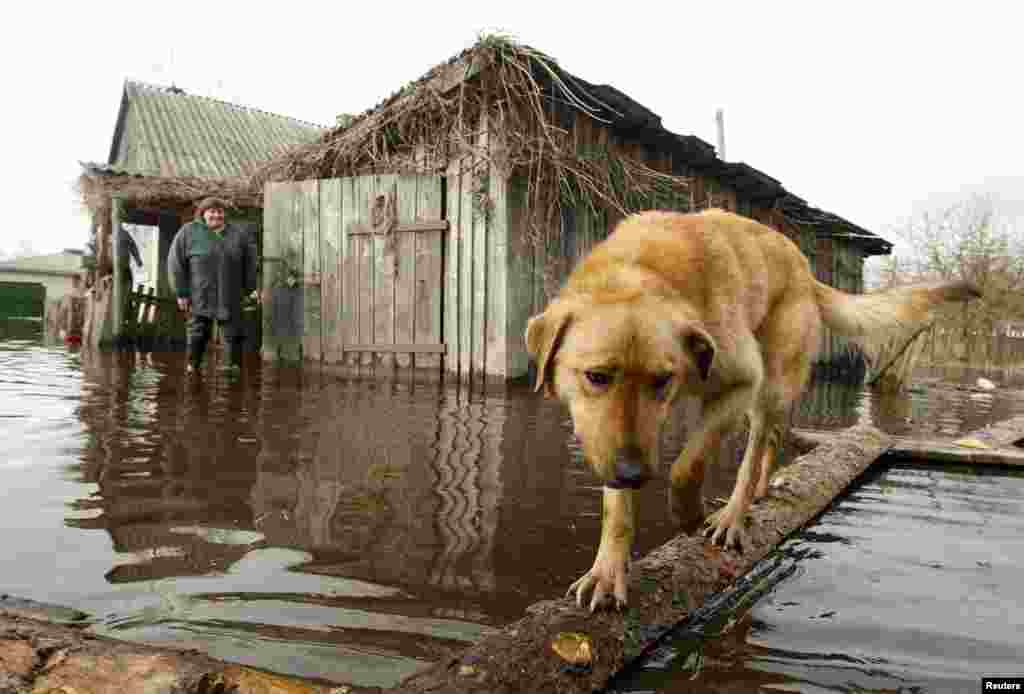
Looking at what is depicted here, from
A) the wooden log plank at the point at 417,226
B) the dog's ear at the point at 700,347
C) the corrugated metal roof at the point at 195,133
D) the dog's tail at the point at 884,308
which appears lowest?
the dog's ear at the point at 700,347

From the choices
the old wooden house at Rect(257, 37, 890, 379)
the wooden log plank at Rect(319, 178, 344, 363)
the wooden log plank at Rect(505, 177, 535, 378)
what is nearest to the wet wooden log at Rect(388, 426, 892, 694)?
the wooden log plank at Rect(505, 177, 535, 378)

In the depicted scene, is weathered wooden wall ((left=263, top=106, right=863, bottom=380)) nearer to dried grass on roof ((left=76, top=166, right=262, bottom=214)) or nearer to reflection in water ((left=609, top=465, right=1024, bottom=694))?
dried grass on roof ((left=76, top=166, right=262, bottom=214))

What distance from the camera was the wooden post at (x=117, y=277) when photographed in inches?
523

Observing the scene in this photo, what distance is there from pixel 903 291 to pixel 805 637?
225 cm

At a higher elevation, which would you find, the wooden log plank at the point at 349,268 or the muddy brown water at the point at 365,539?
the wooden log plank at the point at 349,268

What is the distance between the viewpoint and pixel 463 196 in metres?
9.76

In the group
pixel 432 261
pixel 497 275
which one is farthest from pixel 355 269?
pixel 497 275

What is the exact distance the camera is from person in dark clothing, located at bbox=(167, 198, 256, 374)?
381 inches

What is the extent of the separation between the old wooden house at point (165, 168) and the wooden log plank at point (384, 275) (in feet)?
8.51

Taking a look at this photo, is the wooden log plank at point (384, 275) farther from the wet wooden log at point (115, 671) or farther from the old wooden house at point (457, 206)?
the wet wooden log at point (115, 671)

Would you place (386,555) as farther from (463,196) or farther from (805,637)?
(463,196)

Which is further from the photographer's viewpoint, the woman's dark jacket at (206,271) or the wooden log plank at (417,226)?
the wooden log plank at (417,226)

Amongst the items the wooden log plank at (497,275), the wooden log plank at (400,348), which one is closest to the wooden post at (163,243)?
the wooden log plank at (400,348)

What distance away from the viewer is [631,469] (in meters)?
2.27
